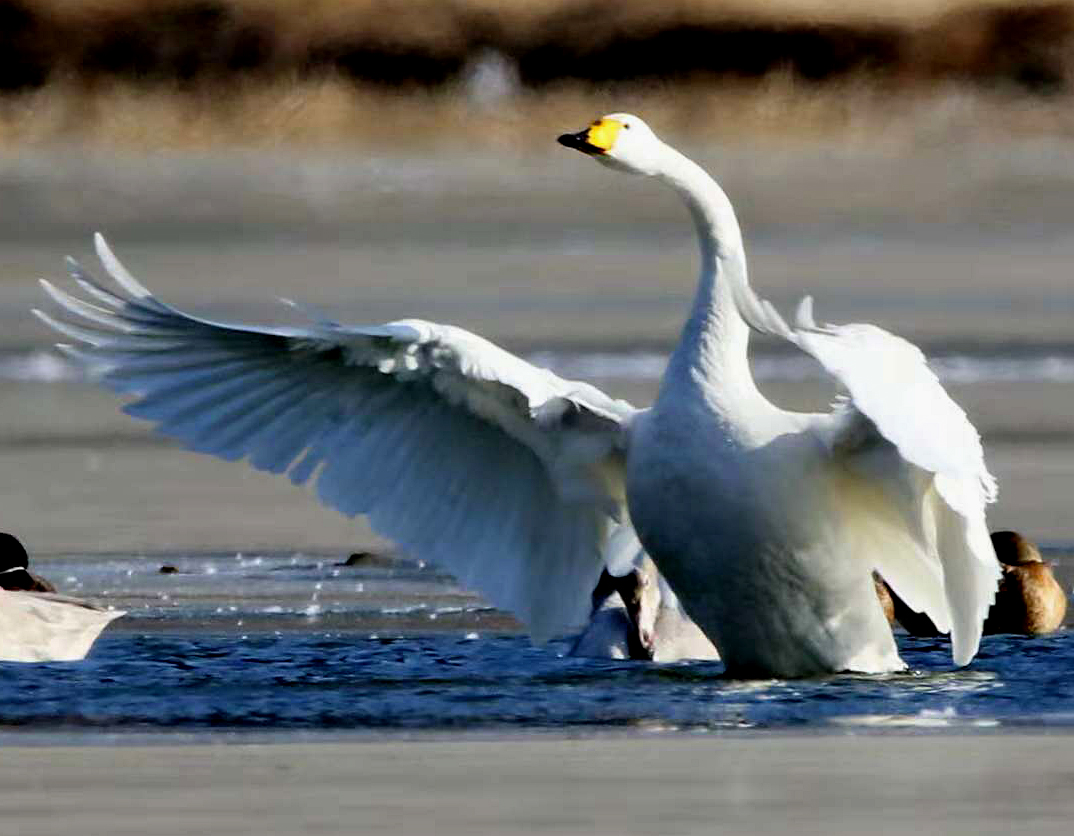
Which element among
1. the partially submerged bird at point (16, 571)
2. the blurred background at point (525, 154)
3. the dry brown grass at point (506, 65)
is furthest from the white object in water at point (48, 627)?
the dry brown grass at point (506, 65)

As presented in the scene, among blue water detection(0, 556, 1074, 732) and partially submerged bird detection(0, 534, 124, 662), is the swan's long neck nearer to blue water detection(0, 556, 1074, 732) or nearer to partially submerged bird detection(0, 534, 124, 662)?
blue water detection(0, 556, 1074, 732)

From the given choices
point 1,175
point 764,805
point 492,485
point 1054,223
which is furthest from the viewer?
point 1,175

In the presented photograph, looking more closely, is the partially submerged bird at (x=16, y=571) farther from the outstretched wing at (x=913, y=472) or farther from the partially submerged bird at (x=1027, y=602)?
the partially submerged bird at (x=1027, y=602)

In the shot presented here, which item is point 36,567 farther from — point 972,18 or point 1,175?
point 1,175

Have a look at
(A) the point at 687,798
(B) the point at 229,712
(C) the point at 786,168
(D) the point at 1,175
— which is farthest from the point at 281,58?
(A) the point at 687,798

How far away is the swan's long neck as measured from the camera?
9539mm

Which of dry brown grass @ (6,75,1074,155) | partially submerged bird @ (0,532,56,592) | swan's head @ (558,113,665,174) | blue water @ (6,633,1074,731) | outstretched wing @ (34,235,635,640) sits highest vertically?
dry brown grass @ (6,75,1074,155)

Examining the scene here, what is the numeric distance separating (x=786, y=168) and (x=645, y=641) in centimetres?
2016

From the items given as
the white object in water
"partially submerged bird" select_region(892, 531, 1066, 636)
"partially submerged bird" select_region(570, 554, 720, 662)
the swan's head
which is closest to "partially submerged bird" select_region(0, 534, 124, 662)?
the white object in water

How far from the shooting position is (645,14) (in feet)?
81.1

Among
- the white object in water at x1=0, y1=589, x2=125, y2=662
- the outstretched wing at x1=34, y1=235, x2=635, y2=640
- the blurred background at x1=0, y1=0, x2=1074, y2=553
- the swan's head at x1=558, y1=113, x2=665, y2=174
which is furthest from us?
the blurred background at x1=0, y1=0, x2=1074, y2=553

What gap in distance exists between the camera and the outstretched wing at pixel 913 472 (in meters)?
8.76

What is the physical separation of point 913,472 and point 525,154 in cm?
1880

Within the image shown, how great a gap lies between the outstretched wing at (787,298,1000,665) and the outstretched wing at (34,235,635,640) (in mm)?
745
